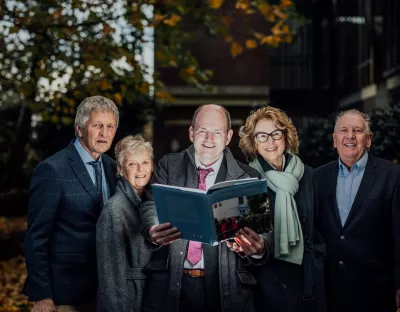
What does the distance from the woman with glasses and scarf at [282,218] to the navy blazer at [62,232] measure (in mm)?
1066

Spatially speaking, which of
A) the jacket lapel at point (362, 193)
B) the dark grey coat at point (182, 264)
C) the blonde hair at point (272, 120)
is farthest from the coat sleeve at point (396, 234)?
the dark grey coat at point (182, 264)

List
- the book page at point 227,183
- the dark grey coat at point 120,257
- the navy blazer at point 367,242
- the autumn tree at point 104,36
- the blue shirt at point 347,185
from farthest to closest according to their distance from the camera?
the autumn tree at point 104,36 → the blue shirt at point 347,185 → the navy blazer at point 367,242 → the dark grey coat at point 120,257 → the book page at point 227,183

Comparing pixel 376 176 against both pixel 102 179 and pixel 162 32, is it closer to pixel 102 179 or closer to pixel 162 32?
pixel 102 179

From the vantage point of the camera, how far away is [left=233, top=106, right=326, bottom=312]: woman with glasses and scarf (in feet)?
14.5

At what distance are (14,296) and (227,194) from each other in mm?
6630

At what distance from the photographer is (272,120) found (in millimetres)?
4445

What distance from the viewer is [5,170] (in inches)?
657

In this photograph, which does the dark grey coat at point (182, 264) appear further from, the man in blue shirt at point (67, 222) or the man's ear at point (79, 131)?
the man's ear at point (79, 131)

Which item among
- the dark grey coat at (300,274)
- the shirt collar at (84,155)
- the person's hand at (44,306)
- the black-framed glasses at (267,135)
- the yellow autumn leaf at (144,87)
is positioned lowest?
the person's hand at (44,306)

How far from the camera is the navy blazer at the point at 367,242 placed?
4.98m

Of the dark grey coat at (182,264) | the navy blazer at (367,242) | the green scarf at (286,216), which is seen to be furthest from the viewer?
the navy blazer at (367,242)

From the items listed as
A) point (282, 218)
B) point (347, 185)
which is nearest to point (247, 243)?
point (282, 218)

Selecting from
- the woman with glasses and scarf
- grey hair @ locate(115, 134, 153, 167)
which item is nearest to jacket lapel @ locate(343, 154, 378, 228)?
the woman with glasses and scarf

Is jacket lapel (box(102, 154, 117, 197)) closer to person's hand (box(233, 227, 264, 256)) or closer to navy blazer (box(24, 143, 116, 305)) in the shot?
navy blazer (box(24, 143, 116, 305))
